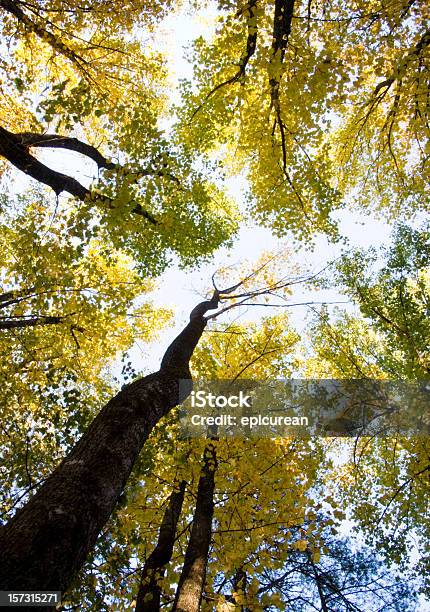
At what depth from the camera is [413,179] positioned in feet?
35.0

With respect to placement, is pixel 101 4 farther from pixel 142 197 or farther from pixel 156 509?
pixel 156 509

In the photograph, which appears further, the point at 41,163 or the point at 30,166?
the point at 41,163

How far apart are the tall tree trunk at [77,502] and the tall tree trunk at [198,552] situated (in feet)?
8.45

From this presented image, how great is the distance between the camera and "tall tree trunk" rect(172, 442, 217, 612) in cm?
528

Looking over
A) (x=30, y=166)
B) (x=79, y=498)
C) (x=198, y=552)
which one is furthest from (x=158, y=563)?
(x=30, y=166)

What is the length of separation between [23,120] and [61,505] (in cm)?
899

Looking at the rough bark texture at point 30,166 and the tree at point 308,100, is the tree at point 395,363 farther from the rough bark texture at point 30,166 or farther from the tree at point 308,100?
the rough bark texture at point 30,166

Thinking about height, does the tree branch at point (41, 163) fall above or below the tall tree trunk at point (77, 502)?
above

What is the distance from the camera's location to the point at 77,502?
2.99 m

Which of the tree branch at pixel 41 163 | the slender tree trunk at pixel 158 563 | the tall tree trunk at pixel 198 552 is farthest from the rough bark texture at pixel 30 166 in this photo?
the slender tree trunk at pixel 158 563

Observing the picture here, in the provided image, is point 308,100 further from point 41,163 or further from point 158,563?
point 158,563

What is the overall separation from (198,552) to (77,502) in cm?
368

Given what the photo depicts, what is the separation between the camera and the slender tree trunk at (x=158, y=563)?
5762 millimetres

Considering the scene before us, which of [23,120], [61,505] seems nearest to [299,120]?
[23,120]
